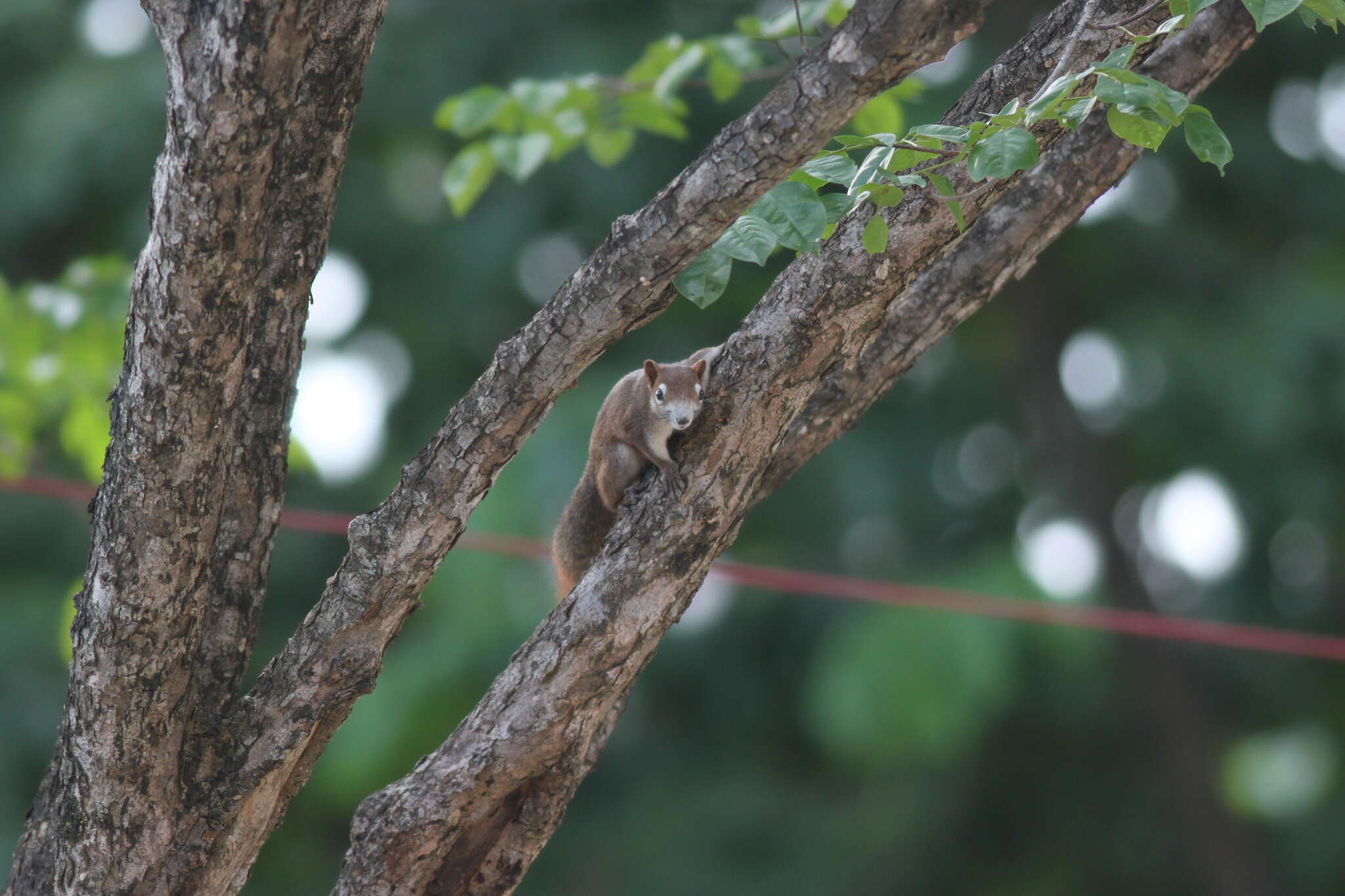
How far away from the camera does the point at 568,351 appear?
182 centimetres

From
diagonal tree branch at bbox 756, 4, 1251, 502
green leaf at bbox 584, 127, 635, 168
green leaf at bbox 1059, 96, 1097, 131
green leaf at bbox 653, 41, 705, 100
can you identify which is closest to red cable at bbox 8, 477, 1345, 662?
diagonal tree branch at bbox 756, 4, 1251, 502

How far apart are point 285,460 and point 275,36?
83 centimetres

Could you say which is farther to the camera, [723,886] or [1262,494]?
[723,886]

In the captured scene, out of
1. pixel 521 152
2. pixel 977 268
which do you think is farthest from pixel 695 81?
pixel 977 268

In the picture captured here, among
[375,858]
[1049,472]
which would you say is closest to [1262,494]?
[1049,472]

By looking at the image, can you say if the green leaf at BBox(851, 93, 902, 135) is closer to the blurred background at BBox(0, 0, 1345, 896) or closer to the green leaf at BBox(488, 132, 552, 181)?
the green leaf at BBox(488, 132, 552, 181)

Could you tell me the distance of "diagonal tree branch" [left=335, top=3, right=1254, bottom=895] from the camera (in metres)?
1.99

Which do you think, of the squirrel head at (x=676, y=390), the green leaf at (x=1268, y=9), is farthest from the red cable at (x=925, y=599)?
the green leaf at (x=1268, y=9)

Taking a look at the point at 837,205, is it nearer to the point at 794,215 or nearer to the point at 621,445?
the point at 794,215

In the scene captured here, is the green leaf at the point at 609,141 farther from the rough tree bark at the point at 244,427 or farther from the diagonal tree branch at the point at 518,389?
the diagonal tree branch at the point at 518,389

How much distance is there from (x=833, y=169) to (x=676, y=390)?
98cm

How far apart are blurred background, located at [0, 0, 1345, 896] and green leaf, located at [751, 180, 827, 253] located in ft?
13.4

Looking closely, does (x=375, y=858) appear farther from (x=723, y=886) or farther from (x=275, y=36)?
(x=723, y=886)

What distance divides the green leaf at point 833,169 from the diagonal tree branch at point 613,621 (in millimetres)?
180
